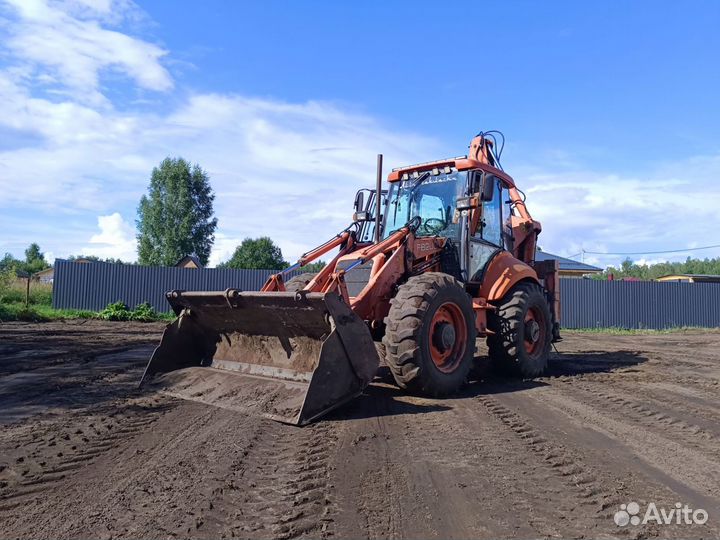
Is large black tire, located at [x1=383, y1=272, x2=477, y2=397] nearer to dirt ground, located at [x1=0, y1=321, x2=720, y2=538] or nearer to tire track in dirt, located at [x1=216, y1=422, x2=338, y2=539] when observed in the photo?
dirt ground, located at [x1=0, y1=321, x2=720, y2=538]

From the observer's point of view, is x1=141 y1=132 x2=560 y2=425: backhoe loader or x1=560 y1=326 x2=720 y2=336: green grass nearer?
x1=141 y1=132 x2=560 y2=425: backhoe loader

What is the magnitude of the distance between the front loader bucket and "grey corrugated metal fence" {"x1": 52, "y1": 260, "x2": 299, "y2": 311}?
15680mm

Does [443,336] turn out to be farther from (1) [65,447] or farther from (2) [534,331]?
(1) [65,447]

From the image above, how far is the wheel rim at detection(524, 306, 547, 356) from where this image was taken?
7953mm

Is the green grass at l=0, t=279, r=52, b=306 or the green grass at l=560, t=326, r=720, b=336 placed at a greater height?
the green grass at l=0, t=279, r=52, b=306

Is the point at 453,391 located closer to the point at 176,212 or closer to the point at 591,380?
the point at 591,380

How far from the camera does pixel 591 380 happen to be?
25.6ft

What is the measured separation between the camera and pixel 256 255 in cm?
6122

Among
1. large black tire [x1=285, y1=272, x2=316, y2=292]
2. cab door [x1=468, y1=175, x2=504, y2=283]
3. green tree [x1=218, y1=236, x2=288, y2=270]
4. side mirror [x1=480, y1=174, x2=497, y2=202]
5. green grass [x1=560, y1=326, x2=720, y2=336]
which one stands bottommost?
green grass [x1=560, y1=326, x2=720, y2=336]

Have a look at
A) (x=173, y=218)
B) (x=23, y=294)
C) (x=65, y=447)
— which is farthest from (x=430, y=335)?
(x=173, y=218)

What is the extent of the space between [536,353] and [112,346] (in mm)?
8375

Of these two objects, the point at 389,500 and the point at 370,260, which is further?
the point at 370,260

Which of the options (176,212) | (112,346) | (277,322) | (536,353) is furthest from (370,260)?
(176,212)

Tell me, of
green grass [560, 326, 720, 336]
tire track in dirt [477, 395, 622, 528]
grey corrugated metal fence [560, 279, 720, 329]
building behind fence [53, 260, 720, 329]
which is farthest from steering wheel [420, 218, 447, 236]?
grey corrugated metal fence [560, 279, 720, 329]
